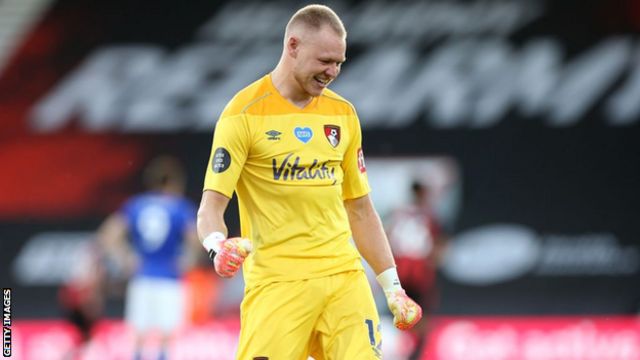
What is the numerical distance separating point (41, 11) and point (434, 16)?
4.51 m

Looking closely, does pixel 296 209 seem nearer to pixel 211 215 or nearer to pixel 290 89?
pixel 211 215

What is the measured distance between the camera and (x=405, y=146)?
50.3ft

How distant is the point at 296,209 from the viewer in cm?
611

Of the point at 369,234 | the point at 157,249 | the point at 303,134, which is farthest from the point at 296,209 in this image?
the point at 157,249

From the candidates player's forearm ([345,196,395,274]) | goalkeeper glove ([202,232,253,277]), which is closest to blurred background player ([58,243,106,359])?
player's forearm ([345,196,395,274])

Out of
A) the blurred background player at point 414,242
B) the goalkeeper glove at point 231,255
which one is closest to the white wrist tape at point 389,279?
the goalkeeper glove at point 231,255

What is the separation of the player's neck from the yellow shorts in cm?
84

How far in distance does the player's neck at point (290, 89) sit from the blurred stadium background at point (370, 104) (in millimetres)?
8974

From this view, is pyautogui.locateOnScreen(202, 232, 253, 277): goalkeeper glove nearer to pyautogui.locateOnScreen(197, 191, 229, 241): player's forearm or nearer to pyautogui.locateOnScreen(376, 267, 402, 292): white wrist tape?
pyautogui.locateOnScreen(197, 191, 229, 241): player's forearm

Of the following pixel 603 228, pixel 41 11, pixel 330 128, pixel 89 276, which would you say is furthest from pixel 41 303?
pixel 330 128

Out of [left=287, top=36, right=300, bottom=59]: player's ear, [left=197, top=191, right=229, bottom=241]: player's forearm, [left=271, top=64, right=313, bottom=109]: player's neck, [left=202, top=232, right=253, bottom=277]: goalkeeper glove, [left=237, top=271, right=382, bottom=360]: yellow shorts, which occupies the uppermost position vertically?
[left=287, top=36, right=300, bottom=59]: player's ear

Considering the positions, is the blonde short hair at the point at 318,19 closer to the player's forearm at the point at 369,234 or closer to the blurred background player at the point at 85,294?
the player's forearm at the point at 369,234

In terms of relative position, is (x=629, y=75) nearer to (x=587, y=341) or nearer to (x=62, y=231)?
(x=587, y=341)

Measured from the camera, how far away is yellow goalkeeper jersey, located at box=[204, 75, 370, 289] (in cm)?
604
